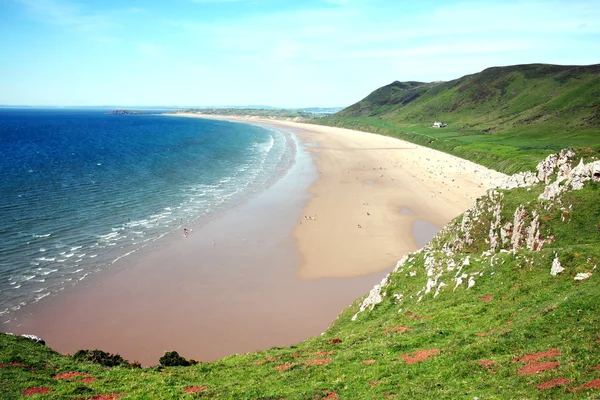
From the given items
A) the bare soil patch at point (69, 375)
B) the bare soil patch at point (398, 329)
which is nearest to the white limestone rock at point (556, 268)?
the bare soil patch at point (398, 329)

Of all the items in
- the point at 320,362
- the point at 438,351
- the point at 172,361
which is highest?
the point at 438,351

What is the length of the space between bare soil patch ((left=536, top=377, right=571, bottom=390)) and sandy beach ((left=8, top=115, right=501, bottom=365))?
23.5 meters

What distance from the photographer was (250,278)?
48438 mm

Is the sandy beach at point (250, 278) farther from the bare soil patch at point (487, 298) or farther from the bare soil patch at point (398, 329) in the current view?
the bare soil patch at point (487, 298)

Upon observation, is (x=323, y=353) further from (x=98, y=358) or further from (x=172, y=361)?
(x=98, y=358)

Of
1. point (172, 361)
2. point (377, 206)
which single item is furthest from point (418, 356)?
point (377, 206)

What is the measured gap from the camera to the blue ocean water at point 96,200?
1933 inches

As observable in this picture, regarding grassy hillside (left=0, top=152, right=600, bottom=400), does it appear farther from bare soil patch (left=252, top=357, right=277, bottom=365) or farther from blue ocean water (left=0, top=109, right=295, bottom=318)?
blue ocean water (left=0, top=109, right=295, bottom=318)

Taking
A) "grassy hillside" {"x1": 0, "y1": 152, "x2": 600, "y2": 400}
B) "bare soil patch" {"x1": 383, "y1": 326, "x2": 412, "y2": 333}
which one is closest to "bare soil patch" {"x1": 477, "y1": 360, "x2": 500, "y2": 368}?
"grassy hillside" {"x1": 0, "y1": 152, "x2": 600, "y2": 400}

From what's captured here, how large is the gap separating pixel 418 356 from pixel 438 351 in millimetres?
1124

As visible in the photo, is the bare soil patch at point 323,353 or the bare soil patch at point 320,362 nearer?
the bare soil patch at point 320,362

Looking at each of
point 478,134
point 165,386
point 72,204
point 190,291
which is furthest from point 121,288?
point 478,134

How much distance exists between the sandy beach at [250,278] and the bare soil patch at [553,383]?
2354 cm

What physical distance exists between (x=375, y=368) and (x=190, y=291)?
2930 cm
